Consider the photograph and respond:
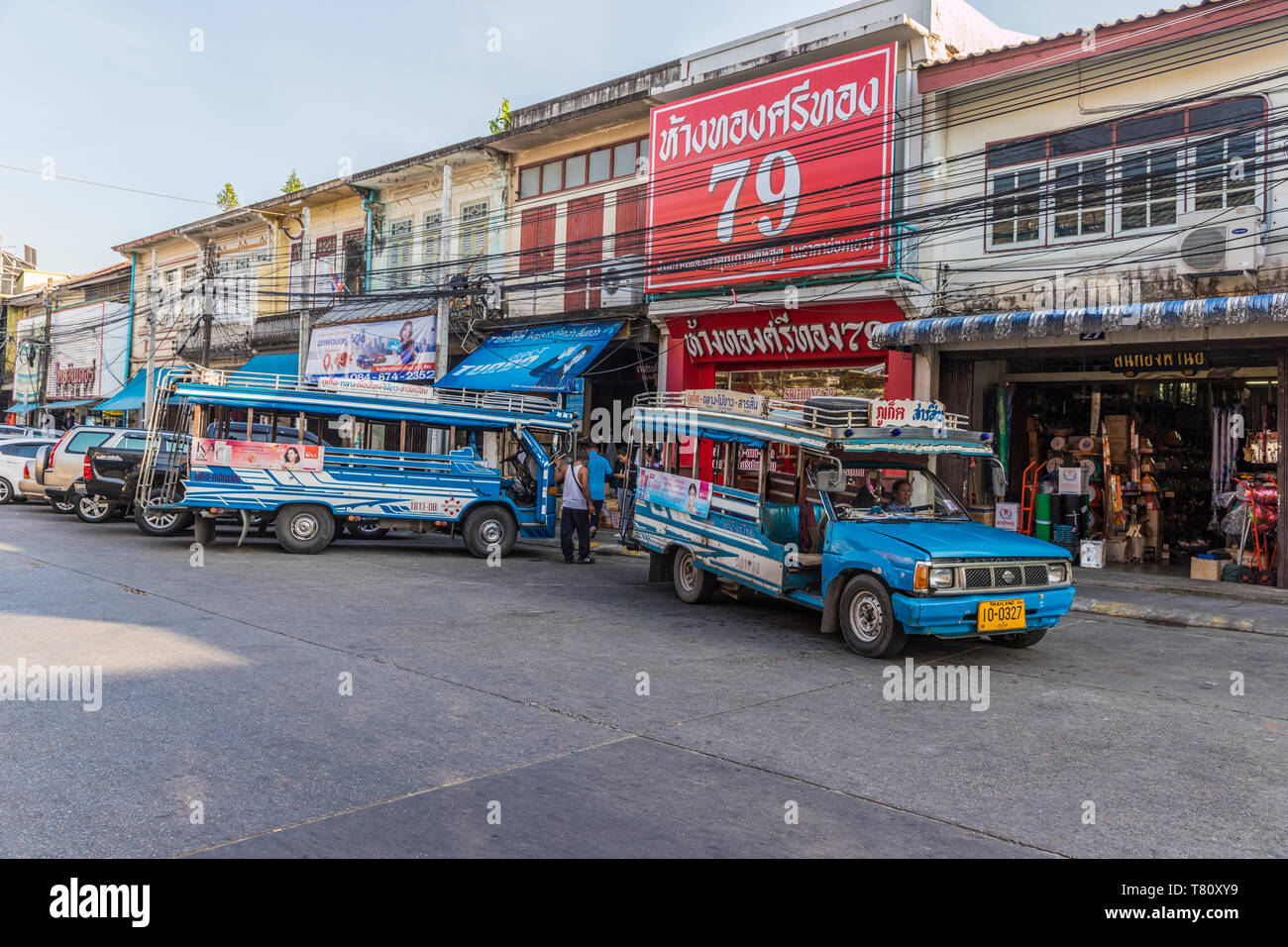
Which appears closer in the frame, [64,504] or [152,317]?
[64,504]

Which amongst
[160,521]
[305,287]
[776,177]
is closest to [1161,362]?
[776,177]

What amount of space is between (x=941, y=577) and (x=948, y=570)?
0.10 metres

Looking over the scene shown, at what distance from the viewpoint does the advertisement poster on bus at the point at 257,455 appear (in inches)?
569

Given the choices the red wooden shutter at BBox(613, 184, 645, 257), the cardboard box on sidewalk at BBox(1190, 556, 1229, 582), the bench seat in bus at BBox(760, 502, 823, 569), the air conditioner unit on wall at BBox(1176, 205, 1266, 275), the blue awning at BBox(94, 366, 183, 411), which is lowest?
the cardboard box on sidewalk at BBox(1190, 556, 1229, 582)

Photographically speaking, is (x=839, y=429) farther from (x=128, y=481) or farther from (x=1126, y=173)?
(x=128, y=481)

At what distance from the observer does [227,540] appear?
16.2 metres

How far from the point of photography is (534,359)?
2059 centimetres

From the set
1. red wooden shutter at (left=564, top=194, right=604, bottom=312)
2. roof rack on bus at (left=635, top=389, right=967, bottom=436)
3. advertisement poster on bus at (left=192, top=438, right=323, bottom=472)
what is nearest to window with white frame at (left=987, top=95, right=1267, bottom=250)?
roof rack on bus at (left=635, top=389, right=967, bottom=436)

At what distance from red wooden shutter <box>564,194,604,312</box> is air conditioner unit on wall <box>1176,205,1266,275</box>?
1132 centimetres

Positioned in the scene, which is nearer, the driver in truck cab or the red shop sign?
the driver in truck cab

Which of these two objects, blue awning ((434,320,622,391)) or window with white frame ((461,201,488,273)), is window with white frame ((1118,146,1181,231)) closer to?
blue awning ((434,320,622,391))

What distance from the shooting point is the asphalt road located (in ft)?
14.1

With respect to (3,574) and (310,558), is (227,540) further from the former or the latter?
(3,574)
